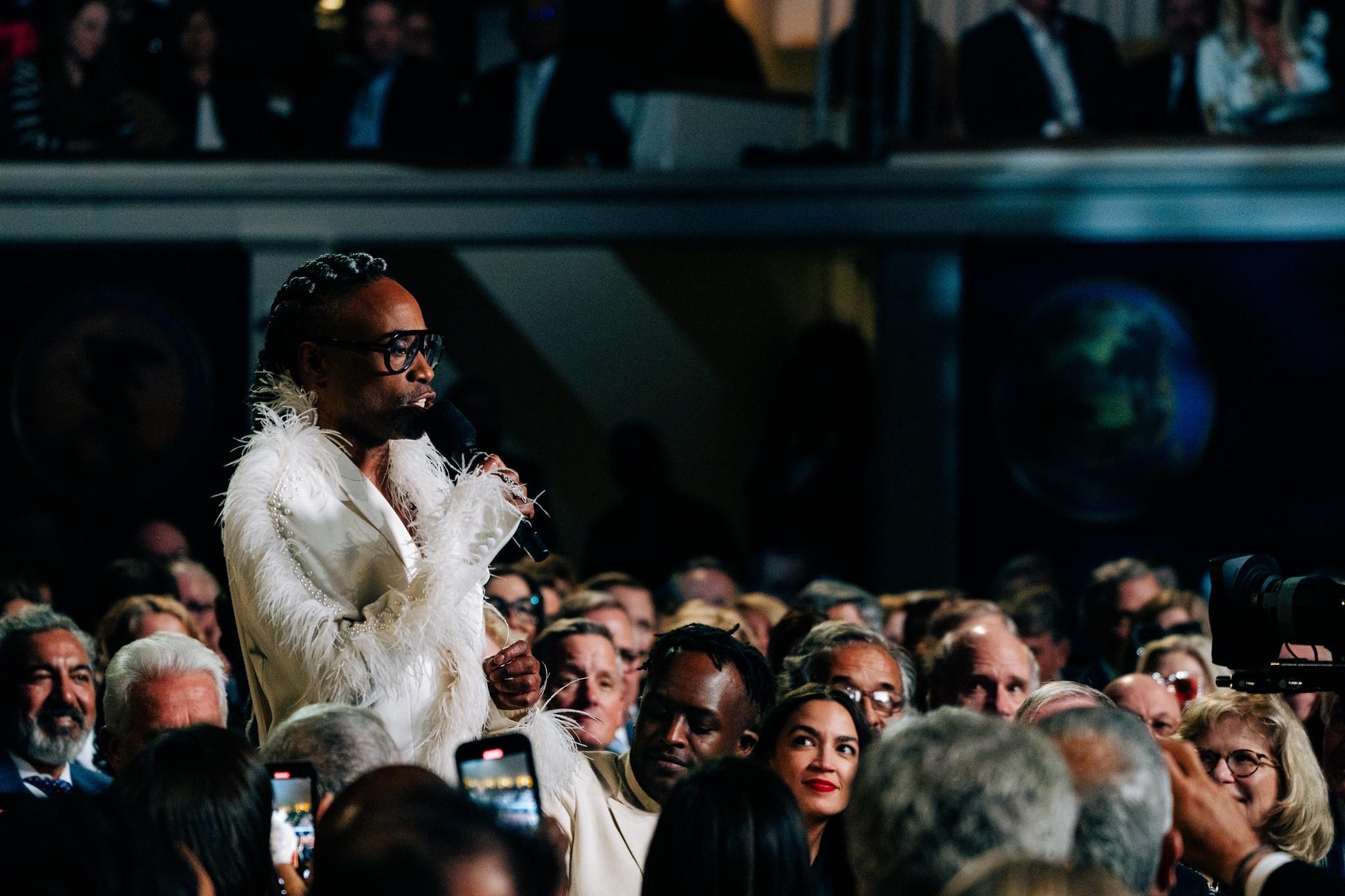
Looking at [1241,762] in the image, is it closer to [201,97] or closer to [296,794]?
[296,794]

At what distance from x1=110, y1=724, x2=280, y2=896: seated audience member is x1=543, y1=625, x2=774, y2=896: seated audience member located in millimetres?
990


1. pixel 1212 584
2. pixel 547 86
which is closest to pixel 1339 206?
pixel 547 86

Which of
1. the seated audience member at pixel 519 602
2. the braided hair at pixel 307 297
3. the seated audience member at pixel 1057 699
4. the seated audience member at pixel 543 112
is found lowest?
the seated audience member at pixel 519 602

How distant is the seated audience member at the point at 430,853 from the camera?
196cm

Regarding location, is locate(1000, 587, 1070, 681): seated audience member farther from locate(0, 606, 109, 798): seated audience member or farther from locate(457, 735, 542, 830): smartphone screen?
locate(457, 735, 542, 830): smartphone screen

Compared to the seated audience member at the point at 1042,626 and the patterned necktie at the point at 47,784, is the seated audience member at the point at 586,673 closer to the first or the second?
the patterned necktie at the point at 47,784

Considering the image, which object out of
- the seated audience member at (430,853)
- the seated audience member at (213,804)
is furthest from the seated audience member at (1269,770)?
the seated audience member at (430,853)

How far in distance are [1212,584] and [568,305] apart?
9557 mm

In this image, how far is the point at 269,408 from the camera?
10.7ft

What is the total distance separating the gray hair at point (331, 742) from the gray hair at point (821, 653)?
6.27ft

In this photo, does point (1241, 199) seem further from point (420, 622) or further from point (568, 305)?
point (420, 622)

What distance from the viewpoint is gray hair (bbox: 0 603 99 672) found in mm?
5152

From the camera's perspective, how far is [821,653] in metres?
4.87

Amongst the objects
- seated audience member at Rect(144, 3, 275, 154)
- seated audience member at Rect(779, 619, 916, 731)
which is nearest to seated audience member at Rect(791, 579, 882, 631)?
seated audience member at Rect(779, 619, 916, 731)
